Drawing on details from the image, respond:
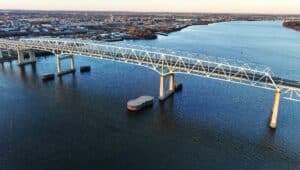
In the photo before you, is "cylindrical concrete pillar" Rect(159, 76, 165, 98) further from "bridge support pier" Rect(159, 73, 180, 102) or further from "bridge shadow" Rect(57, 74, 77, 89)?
"bridge shadow" Rect(57, 74, 77, 89)

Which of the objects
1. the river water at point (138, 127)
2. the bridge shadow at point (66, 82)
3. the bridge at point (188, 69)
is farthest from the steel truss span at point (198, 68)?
the bridge shadow at point (66, 82)

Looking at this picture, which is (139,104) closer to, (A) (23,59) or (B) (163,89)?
(B) (163,89)

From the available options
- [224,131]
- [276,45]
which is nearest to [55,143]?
[224,131]

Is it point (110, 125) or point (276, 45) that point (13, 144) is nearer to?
point (110, 125)

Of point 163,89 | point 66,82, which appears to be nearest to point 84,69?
point 66,82

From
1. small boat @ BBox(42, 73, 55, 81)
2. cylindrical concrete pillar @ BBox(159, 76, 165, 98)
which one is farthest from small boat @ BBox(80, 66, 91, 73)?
cylindrical concrete pillar @ BBox(159, 76, 165, 98)

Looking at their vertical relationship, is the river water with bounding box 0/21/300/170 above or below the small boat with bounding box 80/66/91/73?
below

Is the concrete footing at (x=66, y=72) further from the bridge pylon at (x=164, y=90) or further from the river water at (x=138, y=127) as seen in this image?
the bridge pylon at (x=164, y=90)

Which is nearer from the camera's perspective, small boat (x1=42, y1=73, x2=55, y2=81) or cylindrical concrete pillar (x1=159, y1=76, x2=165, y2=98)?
cylindrical concrete pillar (x1=159, y1=76, x2=165, y2=98)

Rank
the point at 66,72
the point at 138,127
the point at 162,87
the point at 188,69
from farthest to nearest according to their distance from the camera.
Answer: the point at 66,72
the point at 162,87
the point at 188,69
the point at 138,127
